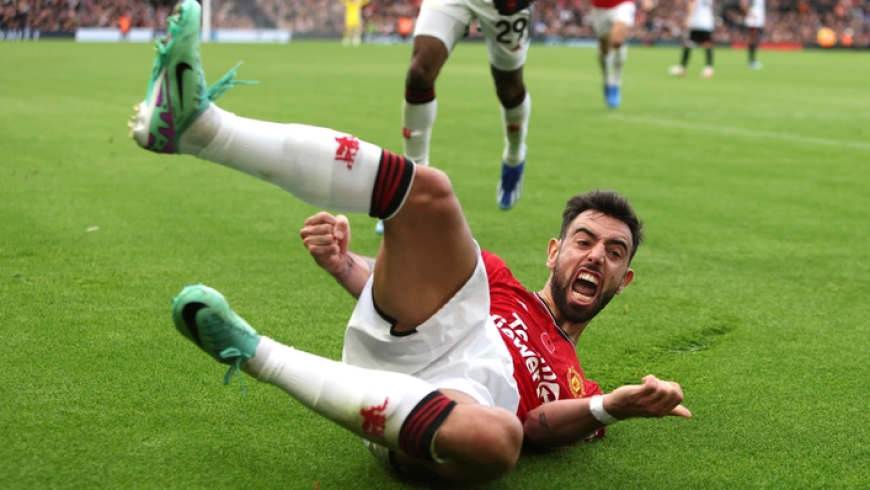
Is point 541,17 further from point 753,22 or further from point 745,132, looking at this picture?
point 745,132

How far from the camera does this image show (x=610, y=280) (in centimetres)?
313

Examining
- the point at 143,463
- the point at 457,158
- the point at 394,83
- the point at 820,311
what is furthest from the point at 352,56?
the point at 143,463

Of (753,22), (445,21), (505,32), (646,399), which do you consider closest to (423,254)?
(646,399)

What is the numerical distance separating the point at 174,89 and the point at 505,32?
369cm

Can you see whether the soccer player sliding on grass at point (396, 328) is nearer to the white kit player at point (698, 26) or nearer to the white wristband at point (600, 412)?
the white wristband at point (600, 412)

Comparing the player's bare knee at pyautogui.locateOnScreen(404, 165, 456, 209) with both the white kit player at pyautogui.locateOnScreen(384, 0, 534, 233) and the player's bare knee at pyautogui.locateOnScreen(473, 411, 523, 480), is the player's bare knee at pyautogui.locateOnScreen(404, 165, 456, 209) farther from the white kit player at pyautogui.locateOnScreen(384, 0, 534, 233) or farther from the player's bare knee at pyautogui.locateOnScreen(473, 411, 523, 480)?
the white kit player at pyautogui.locateOnScreen(384, 0, 534, 233)

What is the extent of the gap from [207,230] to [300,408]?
2617 mm

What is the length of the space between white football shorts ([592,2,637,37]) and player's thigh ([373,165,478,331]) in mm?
10616

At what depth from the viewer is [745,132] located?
10539 millimetres

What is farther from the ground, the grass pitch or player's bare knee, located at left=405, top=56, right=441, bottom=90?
player's bare knee, located at left=405, top=56, right=441, bottom=90

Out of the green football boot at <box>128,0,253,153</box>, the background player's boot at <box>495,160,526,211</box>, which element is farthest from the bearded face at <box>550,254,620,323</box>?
the background player's boot at <box>495,160,526,211</box>

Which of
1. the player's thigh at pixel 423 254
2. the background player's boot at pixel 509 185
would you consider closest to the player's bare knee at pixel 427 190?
the player's thigh at pixel 423 254

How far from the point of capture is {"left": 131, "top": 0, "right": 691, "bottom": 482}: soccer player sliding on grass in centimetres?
239

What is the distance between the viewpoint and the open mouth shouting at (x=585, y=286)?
3.14 meters
